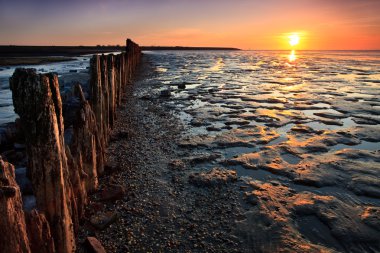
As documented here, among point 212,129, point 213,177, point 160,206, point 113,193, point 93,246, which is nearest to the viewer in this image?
point 93,246

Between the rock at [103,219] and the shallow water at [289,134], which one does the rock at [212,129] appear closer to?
the shallow water at [289,134]

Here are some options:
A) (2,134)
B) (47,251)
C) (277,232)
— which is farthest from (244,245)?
(2,134)

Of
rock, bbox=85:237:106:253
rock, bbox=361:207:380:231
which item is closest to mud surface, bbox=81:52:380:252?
rock, bbox=361:207:380:231

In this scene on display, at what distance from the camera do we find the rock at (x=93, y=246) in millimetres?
4044

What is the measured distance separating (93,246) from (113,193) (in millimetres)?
1543

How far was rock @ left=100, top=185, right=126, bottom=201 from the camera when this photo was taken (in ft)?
18.0

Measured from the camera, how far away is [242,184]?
20.8ft

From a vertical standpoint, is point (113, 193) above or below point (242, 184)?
above

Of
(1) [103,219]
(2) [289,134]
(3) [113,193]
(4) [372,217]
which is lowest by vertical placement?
(4) [372,217]

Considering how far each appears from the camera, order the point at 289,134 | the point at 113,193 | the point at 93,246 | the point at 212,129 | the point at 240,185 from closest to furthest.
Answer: the point at 93,246 < the point at 113,193 < the point at 240,185 < the point at 289,134 < the point at 212,129

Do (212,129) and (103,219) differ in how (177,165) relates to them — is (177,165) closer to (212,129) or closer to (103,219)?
(103,219)

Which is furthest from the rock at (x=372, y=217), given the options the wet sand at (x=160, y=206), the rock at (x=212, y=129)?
the rock at (x=212, y=129)

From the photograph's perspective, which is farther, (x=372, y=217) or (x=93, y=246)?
(x=372, y=217)

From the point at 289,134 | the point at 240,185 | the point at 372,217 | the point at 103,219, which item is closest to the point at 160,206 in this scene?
the point at 103,219
